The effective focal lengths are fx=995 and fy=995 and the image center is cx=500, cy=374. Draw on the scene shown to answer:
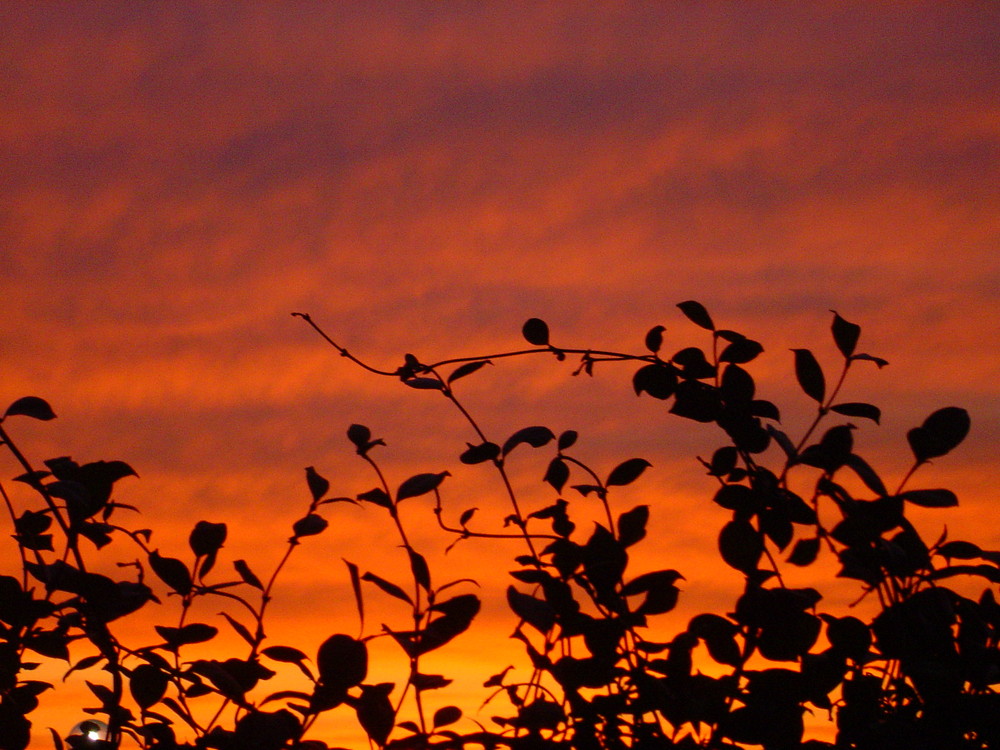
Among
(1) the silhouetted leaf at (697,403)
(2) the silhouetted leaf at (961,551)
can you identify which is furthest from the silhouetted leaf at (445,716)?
(2) the silhouetted leaf at (961,551)

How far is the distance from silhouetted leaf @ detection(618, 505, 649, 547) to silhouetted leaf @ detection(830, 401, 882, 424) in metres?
0.36

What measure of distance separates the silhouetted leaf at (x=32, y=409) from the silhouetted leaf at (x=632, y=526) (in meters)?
0.96

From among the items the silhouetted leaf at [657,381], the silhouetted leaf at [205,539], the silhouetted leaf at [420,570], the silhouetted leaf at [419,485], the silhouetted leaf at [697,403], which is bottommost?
the silhouetted leaf at [420,570]

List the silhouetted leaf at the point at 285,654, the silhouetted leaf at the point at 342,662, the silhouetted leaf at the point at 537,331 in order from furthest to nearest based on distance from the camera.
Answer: the silhouetted leaf at the point at 537,331
the silhouetted leaf at the point at 285,654
the silhouetted leaf at the point at 342,662

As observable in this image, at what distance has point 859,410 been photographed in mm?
1680

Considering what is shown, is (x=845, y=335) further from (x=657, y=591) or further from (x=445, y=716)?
(x=445, y=716)

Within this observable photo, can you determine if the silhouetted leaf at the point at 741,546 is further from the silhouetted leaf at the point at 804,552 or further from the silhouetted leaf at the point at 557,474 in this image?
the silhouetted leaf at the point at 557,474

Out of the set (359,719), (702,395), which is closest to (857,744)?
(702,395)

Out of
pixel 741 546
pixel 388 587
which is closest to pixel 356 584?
pixel 388 587

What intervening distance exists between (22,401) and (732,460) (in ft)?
3.90

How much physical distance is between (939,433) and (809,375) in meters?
0.22

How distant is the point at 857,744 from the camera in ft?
4.87

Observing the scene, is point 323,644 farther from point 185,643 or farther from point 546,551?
point 546,551

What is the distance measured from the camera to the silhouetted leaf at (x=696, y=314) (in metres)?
1.72
